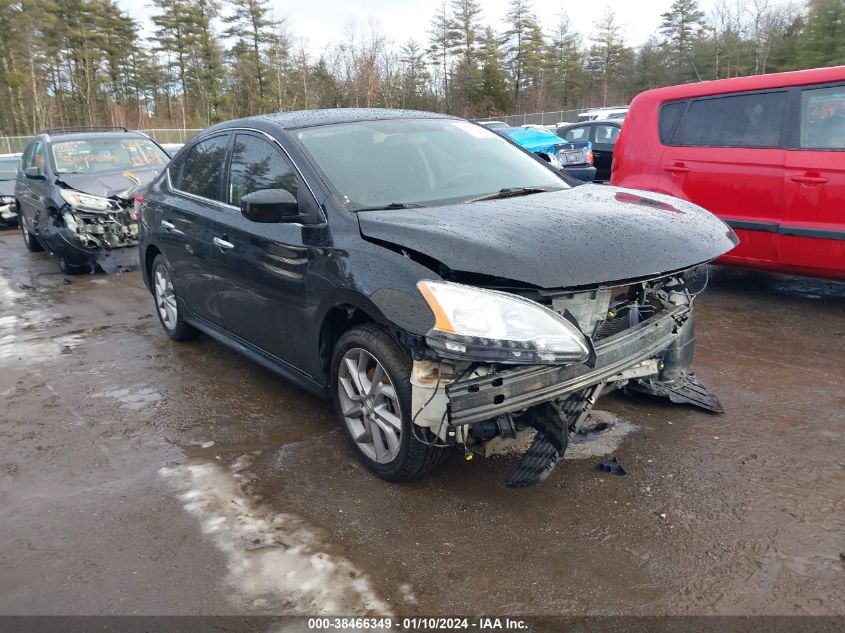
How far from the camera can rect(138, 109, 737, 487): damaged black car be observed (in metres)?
2.67

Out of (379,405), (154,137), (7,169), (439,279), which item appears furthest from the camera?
(154,137)

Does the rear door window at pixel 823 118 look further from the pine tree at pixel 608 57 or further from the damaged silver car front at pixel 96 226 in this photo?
the pine tree at pixel 608 57

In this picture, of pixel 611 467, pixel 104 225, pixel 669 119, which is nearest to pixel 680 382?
pixel 611 467

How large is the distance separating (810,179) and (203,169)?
462 centimetres

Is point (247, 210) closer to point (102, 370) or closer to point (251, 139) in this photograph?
point (251, 139)

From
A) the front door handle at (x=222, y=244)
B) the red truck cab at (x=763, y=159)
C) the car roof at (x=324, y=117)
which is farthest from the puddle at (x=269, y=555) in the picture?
the red truck cab at (x=763, y=159)

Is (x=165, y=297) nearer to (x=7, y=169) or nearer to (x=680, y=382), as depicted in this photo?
(x=680, y=382)

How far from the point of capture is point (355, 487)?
10.6 feet

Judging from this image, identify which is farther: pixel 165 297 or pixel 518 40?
pixel 518 40

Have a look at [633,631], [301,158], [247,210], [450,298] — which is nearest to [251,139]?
[301,158]

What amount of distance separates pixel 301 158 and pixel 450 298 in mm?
1460

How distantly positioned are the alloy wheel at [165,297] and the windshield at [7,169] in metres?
11.0

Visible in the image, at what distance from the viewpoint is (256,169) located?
402 cm

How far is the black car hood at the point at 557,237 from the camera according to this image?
270 centimetres
